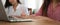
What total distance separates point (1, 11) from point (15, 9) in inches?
57.0

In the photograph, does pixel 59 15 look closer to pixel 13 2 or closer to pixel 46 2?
pixel 46 2

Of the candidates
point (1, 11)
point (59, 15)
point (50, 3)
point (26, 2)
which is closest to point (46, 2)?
point (50, 3)

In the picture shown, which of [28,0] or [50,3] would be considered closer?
[50,3]

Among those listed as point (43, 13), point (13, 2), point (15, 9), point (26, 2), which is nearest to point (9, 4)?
point (13, 2)

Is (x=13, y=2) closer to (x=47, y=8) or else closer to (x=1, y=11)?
(x=47, y=8)

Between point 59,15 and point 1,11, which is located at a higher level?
point 1,11

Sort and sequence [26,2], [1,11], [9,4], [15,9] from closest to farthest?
1. [1,11]
2. [15,9]
3. [9,4]
4. [26,2]

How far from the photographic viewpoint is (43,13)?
1.60 metres

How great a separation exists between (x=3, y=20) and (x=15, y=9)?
1341mm

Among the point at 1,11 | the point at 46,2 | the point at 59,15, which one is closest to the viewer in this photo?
the point at 1,11

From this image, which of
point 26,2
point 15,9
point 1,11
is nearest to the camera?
point 1,11

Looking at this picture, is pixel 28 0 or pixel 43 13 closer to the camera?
pixel 43 13

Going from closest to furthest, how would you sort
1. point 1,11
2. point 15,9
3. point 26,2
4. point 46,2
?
point 1,11 → point 46,2 → point 15,9 → point 26,2

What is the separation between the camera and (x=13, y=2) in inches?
94.7
